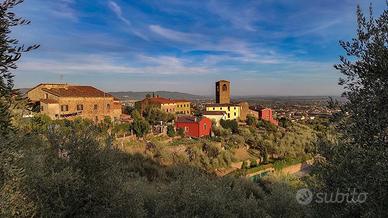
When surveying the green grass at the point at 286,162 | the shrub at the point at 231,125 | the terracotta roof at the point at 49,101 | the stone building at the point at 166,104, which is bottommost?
the green grass at the point at 286,162

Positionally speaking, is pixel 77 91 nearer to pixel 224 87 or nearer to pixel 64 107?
pixel 64 107

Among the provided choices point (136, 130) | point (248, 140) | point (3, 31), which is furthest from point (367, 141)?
point (248, 140)

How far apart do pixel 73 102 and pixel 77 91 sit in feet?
10.4

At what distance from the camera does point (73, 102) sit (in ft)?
142

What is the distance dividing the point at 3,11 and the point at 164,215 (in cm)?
943

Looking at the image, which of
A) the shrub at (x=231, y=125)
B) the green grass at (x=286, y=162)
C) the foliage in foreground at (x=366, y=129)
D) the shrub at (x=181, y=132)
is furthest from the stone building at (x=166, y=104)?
the foliage in foreground at (x=366, y=129)

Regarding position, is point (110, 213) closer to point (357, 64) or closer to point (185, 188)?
point (185, 188)

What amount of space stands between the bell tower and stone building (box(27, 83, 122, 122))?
3992cm

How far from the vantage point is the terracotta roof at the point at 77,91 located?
42.2 metres

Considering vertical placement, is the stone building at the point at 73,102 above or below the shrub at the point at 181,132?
above

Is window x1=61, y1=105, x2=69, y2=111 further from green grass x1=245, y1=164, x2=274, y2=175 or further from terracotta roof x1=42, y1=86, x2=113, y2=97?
green grass x1=245, y1=164, x2=274, y2=175

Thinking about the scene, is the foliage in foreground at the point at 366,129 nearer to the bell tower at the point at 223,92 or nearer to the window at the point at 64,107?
the window at the point at 64,107

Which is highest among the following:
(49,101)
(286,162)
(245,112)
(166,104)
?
(49,101)

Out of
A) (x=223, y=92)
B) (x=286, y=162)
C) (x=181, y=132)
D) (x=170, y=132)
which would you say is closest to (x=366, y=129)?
(x=286, y=162)
